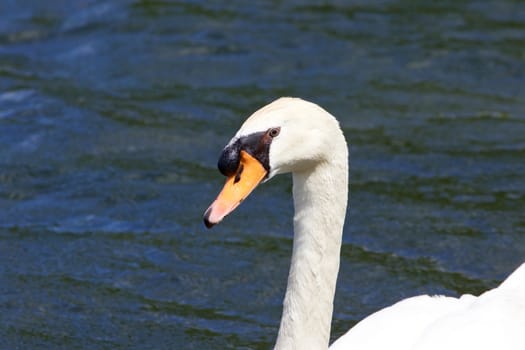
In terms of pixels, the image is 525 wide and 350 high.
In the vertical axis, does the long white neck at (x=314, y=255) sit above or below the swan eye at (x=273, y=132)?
below

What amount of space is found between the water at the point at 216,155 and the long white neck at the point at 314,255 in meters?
1.59

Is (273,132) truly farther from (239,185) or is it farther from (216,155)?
(216,155)

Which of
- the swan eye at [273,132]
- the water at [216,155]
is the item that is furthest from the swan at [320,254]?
the water at [216,155]

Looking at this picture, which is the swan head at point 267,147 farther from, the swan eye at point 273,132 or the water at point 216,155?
the water at point 216,155

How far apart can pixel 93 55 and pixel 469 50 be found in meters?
3.14

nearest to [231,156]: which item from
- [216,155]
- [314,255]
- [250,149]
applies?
[250,149]

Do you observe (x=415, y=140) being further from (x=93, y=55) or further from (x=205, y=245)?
(x=93, y=55)

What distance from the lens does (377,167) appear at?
27.2 ft

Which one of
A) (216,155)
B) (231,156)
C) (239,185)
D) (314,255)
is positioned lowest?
(216,155)

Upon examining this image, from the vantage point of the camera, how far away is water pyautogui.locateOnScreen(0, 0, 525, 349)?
6.79m

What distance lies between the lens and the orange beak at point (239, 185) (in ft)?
13.8

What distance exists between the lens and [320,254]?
183 inches

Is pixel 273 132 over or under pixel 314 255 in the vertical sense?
over

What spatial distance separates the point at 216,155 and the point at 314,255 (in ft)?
13.0
